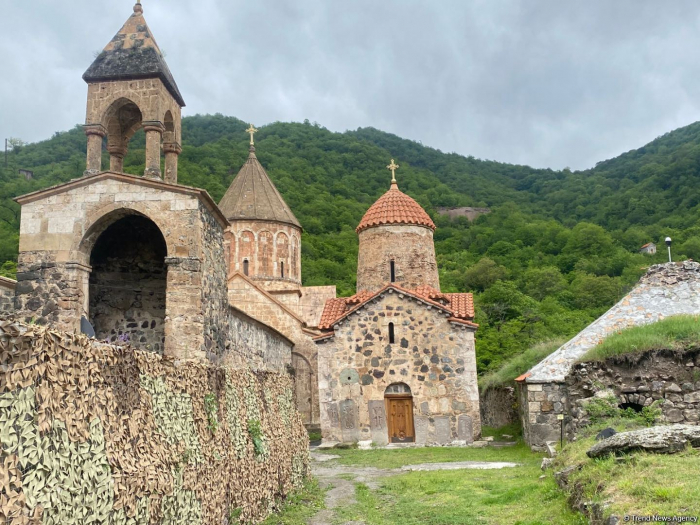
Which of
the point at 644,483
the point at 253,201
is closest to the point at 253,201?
the point at 253,201

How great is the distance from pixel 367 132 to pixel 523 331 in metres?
42.7

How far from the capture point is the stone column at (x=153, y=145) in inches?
368

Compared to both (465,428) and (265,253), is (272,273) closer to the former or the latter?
(265,253)

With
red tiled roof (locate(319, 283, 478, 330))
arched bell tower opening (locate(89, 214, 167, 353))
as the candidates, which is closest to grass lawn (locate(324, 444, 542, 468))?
red tiled roof (locate(319, 283, 478, 330))

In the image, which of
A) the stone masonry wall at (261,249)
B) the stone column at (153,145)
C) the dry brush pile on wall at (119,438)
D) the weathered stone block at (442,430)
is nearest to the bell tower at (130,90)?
the stone column at (153,145)

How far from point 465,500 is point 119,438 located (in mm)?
4941

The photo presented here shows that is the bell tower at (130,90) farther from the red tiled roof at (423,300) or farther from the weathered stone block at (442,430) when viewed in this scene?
the weathered stone block at (442,430)

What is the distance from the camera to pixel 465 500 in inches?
296

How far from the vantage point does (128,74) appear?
9547 mm

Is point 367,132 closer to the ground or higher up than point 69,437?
higher up

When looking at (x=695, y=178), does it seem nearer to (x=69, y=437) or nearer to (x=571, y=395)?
(x=571, y=395)

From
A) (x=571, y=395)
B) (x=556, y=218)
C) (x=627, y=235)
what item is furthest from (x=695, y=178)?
(x=571, y=395)

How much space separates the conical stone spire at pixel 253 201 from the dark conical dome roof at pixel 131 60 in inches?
455

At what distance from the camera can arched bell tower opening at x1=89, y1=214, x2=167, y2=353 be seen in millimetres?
10172
